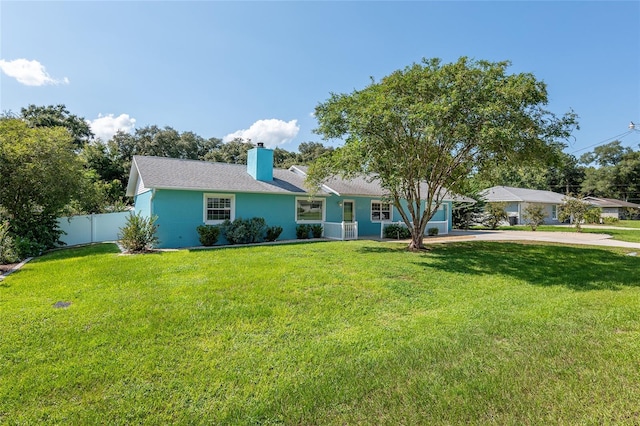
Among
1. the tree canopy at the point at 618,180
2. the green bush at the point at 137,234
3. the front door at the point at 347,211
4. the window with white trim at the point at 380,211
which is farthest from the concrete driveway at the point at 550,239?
the tree canopy at the point at 618,180

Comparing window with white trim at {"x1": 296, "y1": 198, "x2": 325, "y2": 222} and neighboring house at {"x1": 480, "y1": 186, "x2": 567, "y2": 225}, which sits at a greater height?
neighboring house at {"x1": 480, "y1": 186, "x2": 567, "y2": 225}

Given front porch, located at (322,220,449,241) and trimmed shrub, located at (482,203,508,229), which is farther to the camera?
trimmed shrub, located at (482,203,508,229)

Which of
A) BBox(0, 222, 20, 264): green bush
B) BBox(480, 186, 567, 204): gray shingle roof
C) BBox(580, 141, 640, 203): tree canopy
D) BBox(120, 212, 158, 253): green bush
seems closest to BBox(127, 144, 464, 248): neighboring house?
BBox(120, 212, 158, 253): green bush

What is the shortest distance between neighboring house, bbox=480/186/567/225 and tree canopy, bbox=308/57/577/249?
22264 millimetres

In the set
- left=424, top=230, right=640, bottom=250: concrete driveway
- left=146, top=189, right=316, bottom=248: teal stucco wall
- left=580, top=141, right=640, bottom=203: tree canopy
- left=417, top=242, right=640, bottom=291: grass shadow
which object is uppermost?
left=580, top=141, right=640, bottom=203: tree canopy

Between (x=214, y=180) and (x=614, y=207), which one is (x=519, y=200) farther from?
(x=214, y=180)

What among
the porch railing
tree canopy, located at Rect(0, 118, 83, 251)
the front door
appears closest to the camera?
tree canopy, located at Rect(0, 118, 83, 251)

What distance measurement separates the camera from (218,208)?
1430 cm

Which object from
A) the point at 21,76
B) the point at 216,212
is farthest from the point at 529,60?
the point at 21,76

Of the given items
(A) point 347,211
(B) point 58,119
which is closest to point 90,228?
(A) point 347,211

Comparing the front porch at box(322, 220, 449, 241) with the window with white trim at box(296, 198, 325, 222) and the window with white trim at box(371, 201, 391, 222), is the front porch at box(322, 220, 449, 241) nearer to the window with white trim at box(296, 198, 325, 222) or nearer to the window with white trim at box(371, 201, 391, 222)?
the window with white trim at box(296, 198, 325, 222)

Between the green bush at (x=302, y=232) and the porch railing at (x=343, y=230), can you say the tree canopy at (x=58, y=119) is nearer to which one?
the green bush at (x=302, y=232)

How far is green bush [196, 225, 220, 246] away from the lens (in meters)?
13.1

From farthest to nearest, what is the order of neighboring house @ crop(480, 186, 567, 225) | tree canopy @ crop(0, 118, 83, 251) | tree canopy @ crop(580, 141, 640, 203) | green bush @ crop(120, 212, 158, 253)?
tree canopy @ crop(580, 141, 640, 203) < neighboring house @ crop(480, 186, 567, 225) < tree canopy @ crop(0, 118, 83, 251) < green bush @ crop(120, 212, 158, 253)
